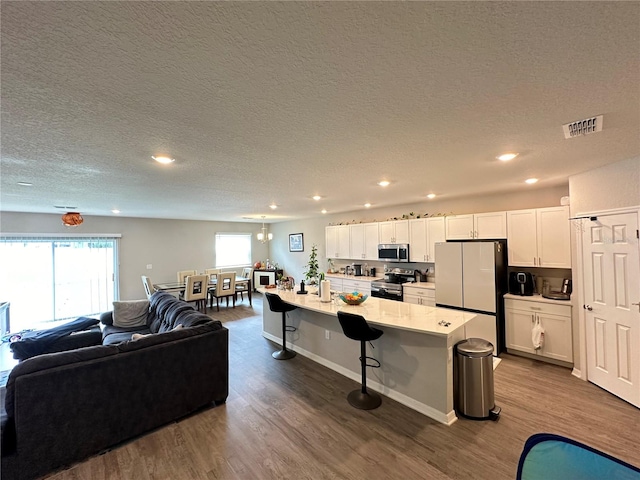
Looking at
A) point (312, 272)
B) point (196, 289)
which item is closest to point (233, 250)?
point (196, 289)

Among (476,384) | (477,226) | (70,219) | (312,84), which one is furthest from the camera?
(70,219)

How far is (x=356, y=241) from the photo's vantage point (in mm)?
6391

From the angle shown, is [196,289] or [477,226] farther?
[196,289]

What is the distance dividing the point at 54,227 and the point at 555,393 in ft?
30.8

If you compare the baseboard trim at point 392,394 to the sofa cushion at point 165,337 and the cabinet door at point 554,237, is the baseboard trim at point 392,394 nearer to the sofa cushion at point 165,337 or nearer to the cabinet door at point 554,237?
the sofa cushion at point 165,337

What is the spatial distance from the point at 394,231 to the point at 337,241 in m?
1.70

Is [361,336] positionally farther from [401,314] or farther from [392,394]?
[392,394]

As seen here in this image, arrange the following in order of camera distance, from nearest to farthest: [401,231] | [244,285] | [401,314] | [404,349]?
[404,349] → [401,314] → [401,231] → [244,285]

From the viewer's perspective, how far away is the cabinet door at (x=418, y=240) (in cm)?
511

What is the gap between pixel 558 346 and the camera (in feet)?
11.8

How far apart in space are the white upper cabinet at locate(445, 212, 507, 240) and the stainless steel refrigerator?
0.42 ft

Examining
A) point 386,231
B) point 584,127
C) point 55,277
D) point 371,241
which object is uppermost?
point 584,127

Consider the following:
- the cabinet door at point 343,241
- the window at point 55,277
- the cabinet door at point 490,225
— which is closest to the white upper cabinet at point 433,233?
the cabinet door at point 490,225

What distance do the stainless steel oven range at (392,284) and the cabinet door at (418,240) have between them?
1.28 ft
